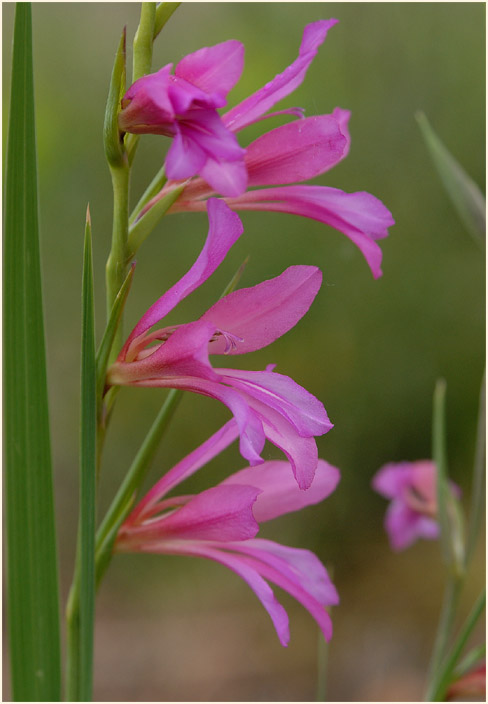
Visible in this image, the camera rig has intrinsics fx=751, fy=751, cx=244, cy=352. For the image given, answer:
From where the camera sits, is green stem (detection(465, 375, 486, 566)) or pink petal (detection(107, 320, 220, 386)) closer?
pink petal (detection(107, 320, 220, 386))

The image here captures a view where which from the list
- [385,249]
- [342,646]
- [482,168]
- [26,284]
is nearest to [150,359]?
[26,284]

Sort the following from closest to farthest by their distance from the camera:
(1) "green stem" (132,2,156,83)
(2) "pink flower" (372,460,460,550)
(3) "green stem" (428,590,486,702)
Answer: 1. (1) "green stem" (132,2,156,83)
2. (3) "green stem" (428,590,486,702)
3. (2) "pink flower" (372,460,460,550)

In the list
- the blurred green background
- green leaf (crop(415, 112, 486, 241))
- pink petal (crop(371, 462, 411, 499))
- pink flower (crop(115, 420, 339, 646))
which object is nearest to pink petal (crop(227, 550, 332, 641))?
pink flower (crop(115, 420, 339, 646))

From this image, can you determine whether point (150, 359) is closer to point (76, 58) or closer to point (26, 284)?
point (26, 284)

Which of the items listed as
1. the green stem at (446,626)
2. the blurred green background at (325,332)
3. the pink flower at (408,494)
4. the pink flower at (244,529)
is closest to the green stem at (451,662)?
the green stem at (446,626)

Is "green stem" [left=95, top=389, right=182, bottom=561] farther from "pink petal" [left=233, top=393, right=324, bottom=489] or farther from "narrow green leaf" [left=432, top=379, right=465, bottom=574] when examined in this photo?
"narrow green leaf" [left=432, top=379, right=465, bottom=574]

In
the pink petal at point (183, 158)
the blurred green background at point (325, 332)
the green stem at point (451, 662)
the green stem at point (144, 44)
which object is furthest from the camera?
the blurred green background at point (325, 332)

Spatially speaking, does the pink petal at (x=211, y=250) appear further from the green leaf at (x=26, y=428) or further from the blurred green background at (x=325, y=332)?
the blurred green background at (x=325, y=332)
